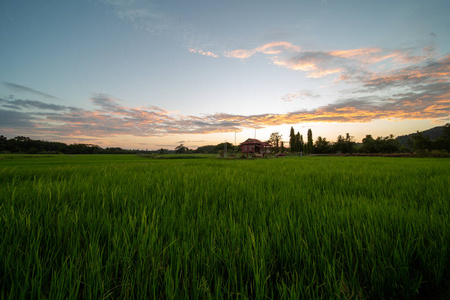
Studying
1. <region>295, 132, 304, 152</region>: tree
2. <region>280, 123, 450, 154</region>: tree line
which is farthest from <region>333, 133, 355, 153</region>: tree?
<region>295, 132, 304, 152</region>: tree

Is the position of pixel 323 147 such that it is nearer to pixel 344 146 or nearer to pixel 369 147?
pixel 344 146

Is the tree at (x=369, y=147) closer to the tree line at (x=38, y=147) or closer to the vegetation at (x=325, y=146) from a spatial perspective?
the vegetation at (x=325, y=146)

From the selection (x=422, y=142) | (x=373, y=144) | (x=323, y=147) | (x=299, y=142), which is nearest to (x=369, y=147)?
(x=373, y=144)

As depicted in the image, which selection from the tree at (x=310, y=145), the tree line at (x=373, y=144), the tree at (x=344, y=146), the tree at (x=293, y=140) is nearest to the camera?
the tree line at (x=373, y=144)

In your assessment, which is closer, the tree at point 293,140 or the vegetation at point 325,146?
the vegetation at point 325,146

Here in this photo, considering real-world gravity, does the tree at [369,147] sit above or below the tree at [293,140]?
below

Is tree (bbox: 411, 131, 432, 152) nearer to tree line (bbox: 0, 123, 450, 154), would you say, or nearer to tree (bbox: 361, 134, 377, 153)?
tree line (bbox: 0, 123, 450, 154)

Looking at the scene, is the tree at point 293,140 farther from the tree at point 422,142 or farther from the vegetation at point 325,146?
the tree at point 422,142

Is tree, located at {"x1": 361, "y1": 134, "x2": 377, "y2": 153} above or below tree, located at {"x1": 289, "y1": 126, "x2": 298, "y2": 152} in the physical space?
below

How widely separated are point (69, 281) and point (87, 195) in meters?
1.71

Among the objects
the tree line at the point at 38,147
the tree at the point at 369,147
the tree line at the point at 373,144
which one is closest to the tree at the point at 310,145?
the tree line at the point at 373,144

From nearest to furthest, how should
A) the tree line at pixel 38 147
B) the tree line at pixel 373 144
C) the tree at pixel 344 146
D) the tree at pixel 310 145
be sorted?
the tree line at pixel 373 144, the tree line at pixel 38 147, the tree at pixel 344 146, the tree at pixel 310 145

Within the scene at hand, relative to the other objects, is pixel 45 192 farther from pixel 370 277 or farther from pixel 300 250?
pixel 370 277

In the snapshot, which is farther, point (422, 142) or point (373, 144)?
Result: point (373, 144)
